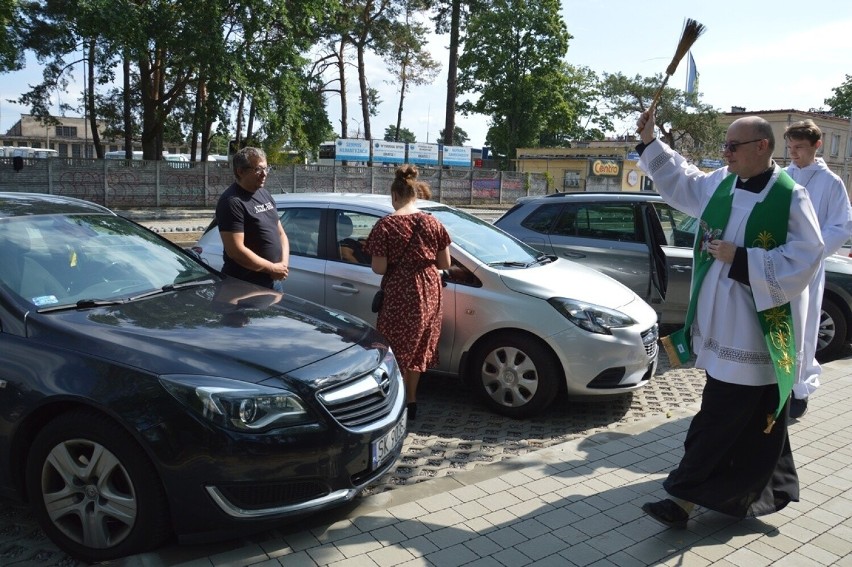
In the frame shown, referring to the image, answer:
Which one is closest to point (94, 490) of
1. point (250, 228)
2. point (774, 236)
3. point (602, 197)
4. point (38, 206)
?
point (38, 206)

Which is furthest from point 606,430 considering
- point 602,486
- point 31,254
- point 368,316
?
point 31,254

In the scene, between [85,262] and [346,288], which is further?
[346,288]

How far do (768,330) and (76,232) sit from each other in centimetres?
373

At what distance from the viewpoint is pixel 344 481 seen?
327 cm

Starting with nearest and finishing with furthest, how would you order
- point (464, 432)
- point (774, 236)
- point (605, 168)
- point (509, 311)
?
point (774, 236), point (464, 432), point (509, 311), point (605, 168)

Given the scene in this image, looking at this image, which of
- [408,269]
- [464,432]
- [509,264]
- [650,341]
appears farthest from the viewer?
[509,264]

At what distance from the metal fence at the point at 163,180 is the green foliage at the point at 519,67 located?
1716 cm

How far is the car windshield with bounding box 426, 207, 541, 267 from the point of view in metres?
5.64

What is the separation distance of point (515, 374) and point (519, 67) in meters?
51.4

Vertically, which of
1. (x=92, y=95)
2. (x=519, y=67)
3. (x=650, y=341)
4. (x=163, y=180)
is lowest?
(x=650, y=341)

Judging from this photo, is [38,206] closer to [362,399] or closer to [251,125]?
[362,399]

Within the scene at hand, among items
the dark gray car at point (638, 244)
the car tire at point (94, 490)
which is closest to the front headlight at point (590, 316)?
the dark gray car at point (638, 244)

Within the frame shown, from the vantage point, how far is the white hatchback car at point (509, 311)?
5.06 metres

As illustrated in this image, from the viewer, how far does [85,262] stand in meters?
3.85
